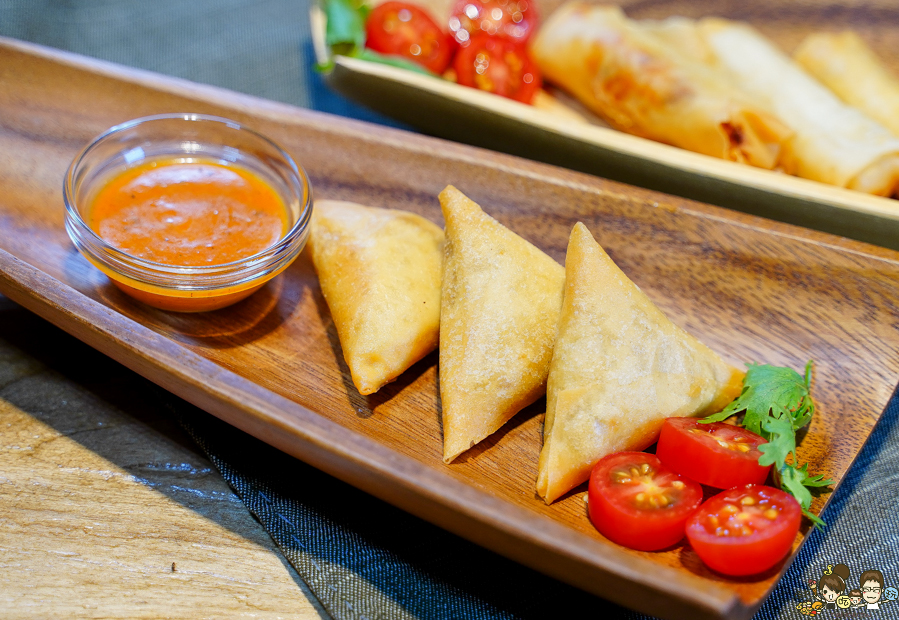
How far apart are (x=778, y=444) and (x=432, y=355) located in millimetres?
1113

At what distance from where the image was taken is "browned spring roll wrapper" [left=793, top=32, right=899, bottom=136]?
3.63 meters

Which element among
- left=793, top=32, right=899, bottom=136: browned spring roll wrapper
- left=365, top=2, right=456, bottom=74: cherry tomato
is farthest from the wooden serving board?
left=793, top=32, right=899, bottom=136: browned spring roll wrapper

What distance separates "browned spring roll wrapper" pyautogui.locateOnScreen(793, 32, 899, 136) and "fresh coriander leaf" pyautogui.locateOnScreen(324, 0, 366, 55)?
2.45 meters

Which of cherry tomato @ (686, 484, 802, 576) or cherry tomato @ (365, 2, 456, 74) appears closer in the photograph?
cherry tomato @ (686, 484, 802, 576)

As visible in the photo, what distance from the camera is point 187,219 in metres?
2.47

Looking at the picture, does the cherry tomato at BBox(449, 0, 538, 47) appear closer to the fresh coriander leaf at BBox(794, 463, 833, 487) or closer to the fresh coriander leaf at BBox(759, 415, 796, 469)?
the fresh coriander leaf at BBox(759, 415, 796, 469)

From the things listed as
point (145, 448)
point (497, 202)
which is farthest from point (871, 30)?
point (145, 448)

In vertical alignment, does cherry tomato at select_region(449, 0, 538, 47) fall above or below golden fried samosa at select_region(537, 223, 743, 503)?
above

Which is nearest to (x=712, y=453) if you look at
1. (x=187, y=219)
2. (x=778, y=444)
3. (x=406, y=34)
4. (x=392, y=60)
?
(x=778, y=444)

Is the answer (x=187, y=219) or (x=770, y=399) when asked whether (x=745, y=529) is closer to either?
(x=770, y=399)

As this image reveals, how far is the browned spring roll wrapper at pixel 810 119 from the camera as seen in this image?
3148 mm

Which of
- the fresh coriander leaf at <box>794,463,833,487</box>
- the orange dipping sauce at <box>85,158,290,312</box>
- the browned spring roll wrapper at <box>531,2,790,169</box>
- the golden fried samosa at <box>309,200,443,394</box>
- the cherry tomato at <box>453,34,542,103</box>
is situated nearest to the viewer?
the fresh coriander leaf at <box>794,463,833,487</box>

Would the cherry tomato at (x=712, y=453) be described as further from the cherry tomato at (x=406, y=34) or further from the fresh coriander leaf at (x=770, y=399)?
the cherry tomato at (x=406, y=34)

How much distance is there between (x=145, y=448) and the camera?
2.30 metres
